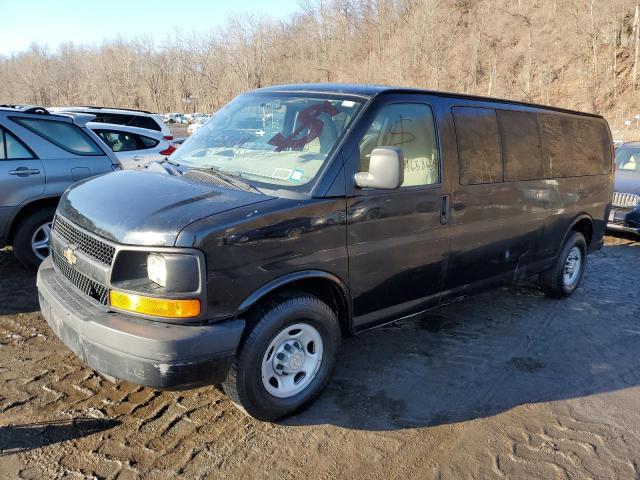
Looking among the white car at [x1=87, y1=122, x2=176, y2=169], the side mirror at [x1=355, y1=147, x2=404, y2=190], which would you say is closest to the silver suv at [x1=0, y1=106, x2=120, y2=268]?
the white car at [x1=87, y1=122, x2=176, y2=169]

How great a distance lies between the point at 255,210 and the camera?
118 inches

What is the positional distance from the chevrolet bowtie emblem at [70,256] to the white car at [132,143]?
5.54 meters

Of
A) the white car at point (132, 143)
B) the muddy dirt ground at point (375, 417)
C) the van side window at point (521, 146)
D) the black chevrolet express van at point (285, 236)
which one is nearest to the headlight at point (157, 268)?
the black chevrolet express van at point (285, 236)

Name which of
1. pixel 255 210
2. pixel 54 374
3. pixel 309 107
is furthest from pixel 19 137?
pixel 255 210

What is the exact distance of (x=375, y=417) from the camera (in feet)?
11.4

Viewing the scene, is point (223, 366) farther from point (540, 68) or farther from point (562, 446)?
point (540, 68)

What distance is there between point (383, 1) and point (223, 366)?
75099 millimetres

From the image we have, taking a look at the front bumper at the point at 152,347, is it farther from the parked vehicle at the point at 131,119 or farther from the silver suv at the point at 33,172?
the parked vehicle at the point at 131,119

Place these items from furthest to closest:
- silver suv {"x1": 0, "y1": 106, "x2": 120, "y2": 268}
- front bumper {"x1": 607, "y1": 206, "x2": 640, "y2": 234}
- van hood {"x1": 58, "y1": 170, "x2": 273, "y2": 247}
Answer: front bumper {"x1": 607, "y1": 206, "x2": 640, "y2": 234} → silver suv {"x1": 0, "y1": 106, "x2": 120, "y2": 268} → van hood {"x1": 58, "y1": 170, "x2": 273, "y2": 247}

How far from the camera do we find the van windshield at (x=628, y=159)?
10.2 metres

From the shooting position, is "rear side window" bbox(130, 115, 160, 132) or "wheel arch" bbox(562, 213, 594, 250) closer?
"wheel arch" bbox(562, 213, 594, 250)

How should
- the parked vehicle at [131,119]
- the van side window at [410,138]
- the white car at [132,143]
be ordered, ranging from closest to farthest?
the van side window at [410,138]
the white car at [132,143]
the parked vehicle at [131,119]

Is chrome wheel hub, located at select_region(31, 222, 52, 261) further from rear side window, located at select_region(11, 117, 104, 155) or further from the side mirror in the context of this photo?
the side mirror

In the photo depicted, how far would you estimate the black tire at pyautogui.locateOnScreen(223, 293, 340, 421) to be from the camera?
9.91 ft
